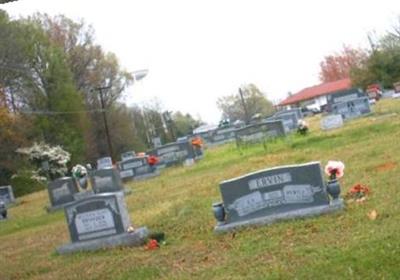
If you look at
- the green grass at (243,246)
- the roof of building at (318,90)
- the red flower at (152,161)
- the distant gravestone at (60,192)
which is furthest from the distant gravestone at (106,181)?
the roof of building at (318,90)

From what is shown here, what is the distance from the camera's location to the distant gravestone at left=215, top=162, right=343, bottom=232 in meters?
9.31

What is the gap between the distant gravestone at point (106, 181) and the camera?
21844mm

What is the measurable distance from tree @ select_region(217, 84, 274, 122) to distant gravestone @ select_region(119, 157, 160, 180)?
84926 millimetres

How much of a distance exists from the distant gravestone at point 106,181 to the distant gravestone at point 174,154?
882 centimetres

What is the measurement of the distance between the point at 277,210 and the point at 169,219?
3.31 meters

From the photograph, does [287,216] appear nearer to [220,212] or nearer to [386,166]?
[220,212]

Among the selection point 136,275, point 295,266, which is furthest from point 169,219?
point 295,266

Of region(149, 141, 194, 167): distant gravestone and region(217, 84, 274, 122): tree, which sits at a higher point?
region(217, 84, 274, 122): tree

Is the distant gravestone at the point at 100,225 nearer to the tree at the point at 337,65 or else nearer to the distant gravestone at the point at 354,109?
the distant gravestone at the point at 354,109

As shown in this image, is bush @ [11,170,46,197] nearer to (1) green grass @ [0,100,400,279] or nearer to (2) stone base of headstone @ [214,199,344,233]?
(1) green grass @ [0,100,400,279]

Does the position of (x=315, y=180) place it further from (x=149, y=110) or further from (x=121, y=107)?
(x=149, y=110)

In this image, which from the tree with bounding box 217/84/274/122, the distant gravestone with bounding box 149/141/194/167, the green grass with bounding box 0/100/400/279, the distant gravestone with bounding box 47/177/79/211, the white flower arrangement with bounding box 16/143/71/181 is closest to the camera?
the green grass with bounding box 0/100/400/279

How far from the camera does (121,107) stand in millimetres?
66500

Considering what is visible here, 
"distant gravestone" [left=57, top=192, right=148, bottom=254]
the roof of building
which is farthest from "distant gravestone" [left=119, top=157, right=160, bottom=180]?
the roof of building
